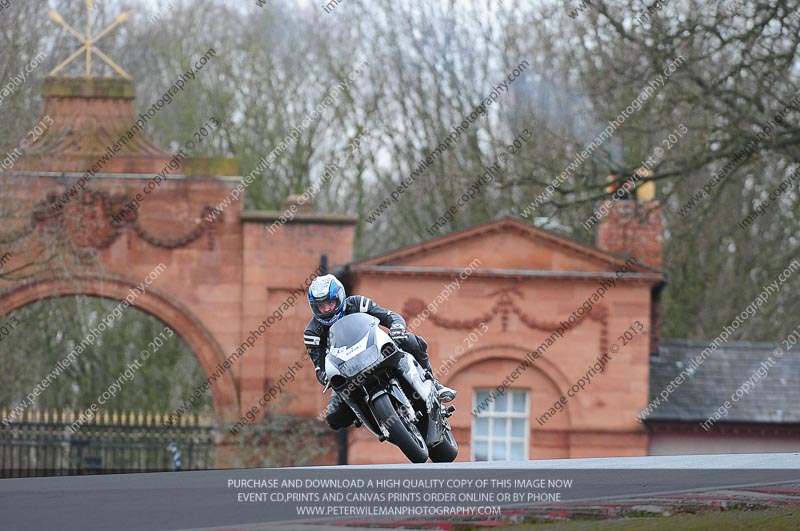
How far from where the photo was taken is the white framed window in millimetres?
30766

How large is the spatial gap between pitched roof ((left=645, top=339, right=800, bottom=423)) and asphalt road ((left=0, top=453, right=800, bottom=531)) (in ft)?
64.9

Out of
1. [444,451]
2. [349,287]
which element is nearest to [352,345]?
[444,451]

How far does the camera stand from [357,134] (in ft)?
147

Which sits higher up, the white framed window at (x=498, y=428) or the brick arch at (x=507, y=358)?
the brick arch at (x=507, y=358)

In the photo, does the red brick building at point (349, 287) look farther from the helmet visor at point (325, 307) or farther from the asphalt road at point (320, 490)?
the asphalt road at point (320, 490)

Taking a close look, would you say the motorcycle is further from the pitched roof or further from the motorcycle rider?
the pitched roof

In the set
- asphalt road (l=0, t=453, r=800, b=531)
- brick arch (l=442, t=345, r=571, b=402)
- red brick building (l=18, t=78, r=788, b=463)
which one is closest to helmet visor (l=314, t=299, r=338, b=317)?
asphalt road (l=0, t=453, r=800, b=531)

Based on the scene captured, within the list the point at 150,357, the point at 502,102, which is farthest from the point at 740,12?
the point at 150,357

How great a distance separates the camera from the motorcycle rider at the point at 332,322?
44.5ft

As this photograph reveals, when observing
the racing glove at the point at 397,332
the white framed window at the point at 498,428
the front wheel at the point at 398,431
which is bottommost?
the front wheel at the point at 398,431

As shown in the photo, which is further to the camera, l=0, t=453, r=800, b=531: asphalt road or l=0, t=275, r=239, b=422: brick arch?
l=0, t=275, r=239, b=422: brick arch

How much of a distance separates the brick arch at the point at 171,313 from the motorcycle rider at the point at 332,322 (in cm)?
1772

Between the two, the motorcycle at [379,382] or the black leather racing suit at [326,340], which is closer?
the motorcycle at [379,382]

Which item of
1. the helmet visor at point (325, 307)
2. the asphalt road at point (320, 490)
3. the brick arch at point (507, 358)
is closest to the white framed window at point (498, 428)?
the brick arch at point (507, 358)
